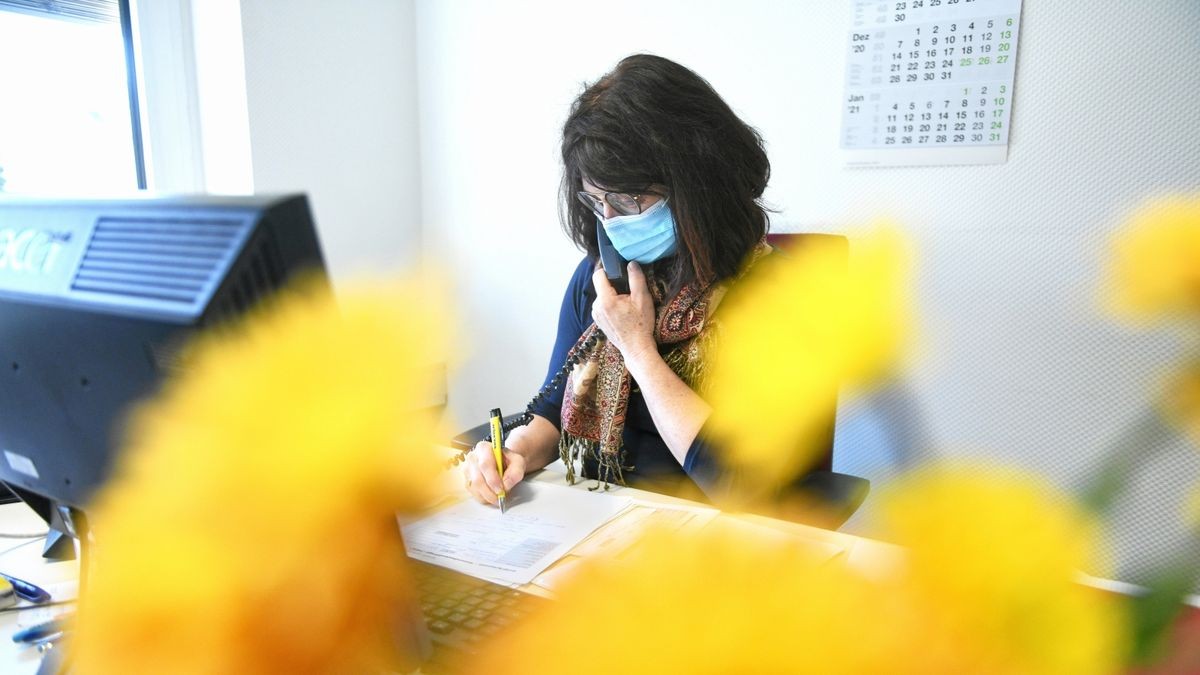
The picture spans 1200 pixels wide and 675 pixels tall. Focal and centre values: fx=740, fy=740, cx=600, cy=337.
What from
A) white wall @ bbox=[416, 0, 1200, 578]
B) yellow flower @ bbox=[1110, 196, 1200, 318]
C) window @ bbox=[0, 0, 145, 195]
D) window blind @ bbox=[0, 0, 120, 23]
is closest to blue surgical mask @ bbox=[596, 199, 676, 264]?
white wall @ bbox=[416, 0, 1200, 578]

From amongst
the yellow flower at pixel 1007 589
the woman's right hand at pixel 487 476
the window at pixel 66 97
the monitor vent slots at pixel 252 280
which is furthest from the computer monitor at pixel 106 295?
the window at pixel 66 97

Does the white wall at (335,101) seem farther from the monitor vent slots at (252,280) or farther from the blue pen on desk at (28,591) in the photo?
the monitor vent slots at (252,280)

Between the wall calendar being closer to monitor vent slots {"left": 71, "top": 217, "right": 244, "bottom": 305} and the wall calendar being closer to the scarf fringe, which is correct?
monitor vent slots {"left": 71, "top": 217, "right": 244, "bottom": 305}

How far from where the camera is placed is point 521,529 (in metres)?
0.80

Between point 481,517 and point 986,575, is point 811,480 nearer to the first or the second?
point 986,575

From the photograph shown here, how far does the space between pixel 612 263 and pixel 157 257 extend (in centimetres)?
90

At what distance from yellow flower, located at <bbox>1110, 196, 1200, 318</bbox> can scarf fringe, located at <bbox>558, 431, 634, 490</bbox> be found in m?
0.88

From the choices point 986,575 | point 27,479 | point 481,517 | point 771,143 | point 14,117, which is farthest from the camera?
point 771,143

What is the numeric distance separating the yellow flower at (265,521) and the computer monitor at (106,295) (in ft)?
0.15

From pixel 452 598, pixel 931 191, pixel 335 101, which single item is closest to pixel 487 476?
pixel 452 598

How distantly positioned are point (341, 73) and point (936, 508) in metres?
1.65

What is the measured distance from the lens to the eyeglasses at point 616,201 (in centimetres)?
91

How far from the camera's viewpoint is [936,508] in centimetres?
8

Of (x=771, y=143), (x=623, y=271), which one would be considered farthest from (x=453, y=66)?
(x=623, y=271)
